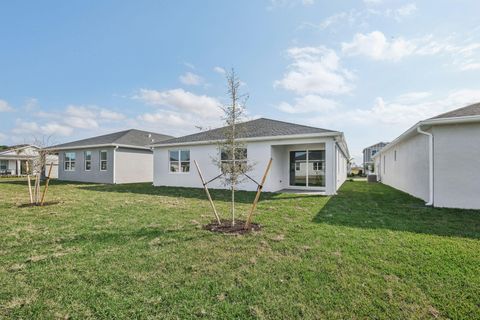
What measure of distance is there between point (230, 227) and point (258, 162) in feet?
23.0

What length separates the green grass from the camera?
244 centimetres

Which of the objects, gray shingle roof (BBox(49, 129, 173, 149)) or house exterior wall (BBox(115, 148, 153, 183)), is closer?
house exterior wall (BBox(115, 148, 153, 183))

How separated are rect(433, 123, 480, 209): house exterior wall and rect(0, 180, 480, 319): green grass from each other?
2060mm

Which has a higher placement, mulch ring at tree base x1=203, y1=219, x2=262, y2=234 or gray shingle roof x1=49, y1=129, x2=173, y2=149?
gray shingle roof x1=49, y1=129, x2=173, y2=149

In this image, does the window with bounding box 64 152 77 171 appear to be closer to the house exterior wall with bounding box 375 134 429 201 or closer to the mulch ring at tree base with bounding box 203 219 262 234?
the mulch ring at tree base with bounding box 203 219 262 234

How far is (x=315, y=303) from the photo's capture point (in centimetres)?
251

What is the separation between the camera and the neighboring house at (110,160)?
17.9m

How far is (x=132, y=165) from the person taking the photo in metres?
19.0

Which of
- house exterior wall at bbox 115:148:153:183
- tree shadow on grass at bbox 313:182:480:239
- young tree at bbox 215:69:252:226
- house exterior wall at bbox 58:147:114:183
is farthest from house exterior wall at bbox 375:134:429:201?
house exterior wall at bbox 58:147:114:183

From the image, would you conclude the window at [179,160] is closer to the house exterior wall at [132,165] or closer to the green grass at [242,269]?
the house exterior wall at [132,165]

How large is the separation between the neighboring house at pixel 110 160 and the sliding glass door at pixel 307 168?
1229 cm

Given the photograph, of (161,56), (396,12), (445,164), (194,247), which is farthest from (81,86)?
(445,164)

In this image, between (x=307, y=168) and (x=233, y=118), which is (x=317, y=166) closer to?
(x=307, y=168)

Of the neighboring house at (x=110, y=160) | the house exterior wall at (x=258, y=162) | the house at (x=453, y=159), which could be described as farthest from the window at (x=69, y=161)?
the house at (x=453, y=159)
